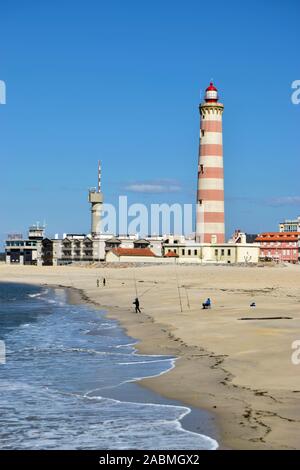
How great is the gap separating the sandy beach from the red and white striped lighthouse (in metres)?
32.2

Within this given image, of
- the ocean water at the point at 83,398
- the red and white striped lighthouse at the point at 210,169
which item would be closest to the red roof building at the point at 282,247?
the red and white striped lighthouse at the point at 210,169

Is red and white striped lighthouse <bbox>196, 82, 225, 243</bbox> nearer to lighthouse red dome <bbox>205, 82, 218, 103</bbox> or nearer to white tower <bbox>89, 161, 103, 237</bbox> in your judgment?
lighthouse red dome <bbox>205, 82, 218, 103</bbox>

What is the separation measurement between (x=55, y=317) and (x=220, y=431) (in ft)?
87.3

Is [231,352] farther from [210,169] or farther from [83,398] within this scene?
[210,169]

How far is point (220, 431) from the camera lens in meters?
13.7

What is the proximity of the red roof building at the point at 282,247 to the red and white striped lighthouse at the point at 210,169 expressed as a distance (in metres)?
41.7

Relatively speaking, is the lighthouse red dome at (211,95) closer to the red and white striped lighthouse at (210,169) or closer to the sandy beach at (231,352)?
the red and white striped lighthouse at (210,169)

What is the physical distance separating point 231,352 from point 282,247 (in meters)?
111

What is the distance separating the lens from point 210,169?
87.2 m

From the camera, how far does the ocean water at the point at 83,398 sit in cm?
1339

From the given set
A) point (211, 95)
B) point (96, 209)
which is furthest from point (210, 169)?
point (96, 209)

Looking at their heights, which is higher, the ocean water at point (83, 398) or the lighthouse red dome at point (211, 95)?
the lighthouse red dome at point (211, 95)
